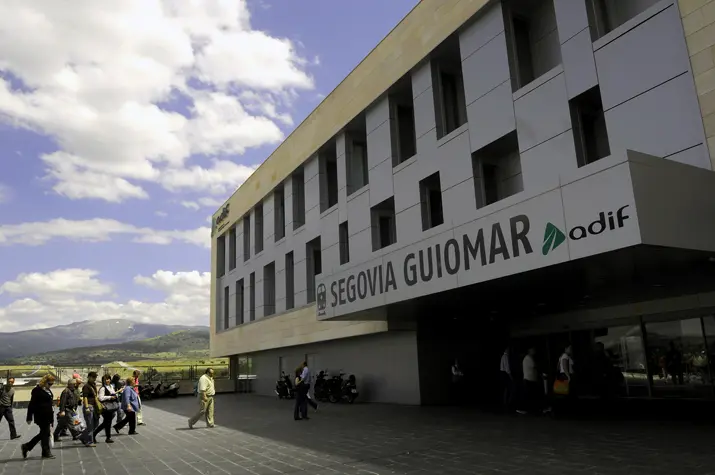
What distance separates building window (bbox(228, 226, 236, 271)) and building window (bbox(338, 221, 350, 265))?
15812 millimetres

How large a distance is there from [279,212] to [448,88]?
1418cm

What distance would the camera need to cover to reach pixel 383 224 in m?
20.7

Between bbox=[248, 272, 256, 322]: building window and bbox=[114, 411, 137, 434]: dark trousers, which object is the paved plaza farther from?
bbox=[248, 272, 256, 322]: building window

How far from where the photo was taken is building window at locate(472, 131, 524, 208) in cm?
1526

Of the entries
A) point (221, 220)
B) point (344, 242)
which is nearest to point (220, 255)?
point (221, 220)

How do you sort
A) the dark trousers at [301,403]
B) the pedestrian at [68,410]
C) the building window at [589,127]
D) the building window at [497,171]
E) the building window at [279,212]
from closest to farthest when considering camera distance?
the pedestrian at [68,410] → the building window at [589,127] → the building window at [497,171] → the dark trousers at [301,403] → the building window at [279,212]

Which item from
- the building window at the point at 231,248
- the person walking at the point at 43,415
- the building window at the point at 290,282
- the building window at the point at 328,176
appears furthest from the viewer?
the building window at the point at 231,248

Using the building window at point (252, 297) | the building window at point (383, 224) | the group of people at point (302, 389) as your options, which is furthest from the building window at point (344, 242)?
the building window at point (252, 297)

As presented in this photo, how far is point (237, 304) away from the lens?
112 feet

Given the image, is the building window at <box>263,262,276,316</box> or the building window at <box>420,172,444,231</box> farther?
the building window at <box>263,262,276,316</box>

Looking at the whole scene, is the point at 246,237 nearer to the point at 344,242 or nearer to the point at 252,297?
the point at 252,297

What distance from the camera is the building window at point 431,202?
17539mm

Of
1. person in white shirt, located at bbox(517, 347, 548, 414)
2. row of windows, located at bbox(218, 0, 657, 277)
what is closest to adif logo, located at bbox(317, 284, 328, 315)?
row of windows, located at bbox(218, 0, 657, 277)

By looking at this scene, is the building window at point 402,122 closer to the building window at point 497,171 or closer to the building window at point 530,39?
the building window at point 497,171
